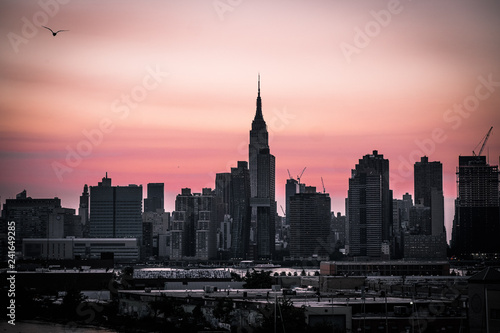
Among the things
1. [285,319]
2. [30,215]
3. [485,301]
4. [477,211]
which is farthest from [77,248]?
[485,301]

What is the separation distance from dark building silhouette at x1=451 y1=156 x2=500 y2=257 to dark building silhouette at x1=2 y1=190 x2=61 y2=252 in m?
74.8

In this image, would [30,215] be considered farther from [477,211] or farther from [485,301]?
[485,301]

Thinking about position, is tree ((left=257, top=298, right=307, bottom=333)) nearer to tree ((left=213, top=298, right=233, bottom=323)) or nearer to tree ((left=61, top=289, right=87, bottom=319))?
tree ((left=213, top=298, right=233, bottom=323))

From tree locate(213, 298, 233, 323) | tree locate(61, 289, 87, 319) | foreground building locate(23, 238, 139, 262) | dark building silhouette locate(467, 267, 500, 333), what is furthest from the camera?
foreground building locate(23, 238, 139, 262)

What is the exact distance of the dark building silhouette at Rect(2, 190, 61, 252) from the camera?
171125 millimetres

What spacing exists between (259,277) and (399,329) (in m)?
26.5

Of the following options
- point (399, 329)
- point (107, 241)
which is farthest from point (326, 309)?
point (107, 241)

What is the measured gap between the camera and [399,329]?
31688 mm

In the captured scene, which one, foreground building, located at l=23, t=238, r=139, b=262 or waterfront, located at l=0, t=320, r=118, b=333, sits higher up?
foreground building, located at l=23, t=238, r=139, b=262

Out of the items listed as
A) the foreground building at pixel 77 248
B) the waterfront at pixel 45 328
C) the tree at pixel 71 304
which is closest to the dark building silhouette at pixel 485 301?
the waterfront at pixel 45 328

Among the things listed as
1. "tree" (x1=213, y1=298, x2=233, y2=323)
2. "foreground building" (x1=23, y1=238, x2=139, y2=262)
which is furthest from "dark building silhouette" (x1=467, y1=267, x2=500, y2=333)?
"foreground building" (x1=23, y1=238, x2=139, y2=262)

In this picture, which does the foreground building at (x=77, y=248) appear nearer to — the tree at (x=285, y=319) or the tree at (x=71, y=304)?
the tree at (x=71, y=304)

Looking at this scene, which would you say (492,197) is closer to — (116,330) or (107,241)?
(107,241)

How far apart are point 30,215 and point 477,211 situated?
268 ft
